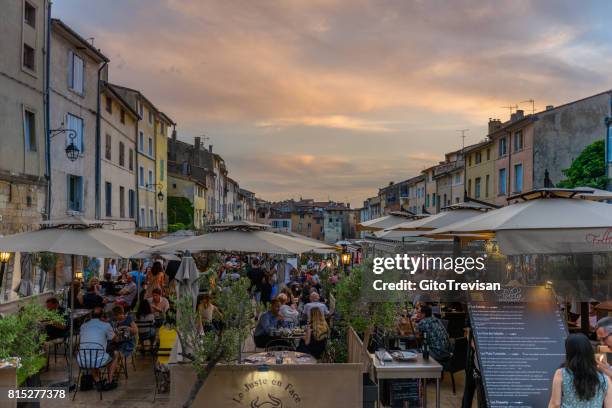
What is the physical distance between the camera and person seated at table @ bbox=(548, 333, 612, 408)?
4.68 meters

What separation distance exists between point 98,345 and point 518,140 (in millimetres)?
33512

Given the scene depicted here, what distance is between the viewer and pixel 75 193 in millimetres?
23406

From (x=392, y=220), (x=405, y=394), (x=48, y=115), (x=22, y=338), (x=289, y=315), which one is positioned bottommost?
(x=405, y=394)

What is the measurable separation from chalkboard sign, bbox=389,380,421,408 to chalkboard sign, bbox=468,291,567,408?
3.53ft

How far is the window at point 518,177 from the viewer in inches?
1438

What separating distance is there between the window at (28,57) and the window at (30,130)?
5.02 ft

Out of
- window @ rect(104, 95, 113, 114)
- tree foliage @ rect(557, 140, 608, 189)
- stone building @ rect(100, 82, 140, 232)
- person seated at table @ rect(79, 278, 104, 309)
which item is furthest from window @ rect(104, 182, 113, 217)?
tree foliage @ rect(557, 140, 608, 189)

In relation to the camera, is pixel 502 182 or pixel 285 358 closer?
pixel 285 358

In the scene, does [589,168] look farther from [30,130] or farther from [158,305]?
[30,130]

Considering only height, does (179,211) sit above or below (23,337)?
above

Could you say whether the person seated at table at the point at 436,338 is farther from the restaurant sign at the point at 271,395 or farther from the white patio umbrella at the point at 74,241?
the white patio umbrella at the point at 74,241

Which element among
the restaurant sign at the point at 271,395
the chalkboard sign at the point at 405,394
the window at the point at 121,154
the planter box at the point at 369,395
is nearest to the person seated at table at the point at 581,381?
the planter box at the point at 369,395

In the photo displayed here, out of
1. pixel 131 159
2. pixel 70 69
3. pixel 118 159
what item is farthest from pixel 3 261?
pixel 131 159

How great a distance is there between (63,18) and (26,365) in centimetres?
1885
